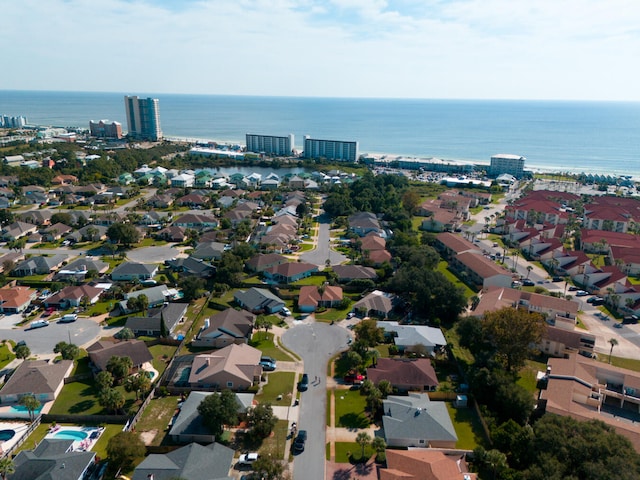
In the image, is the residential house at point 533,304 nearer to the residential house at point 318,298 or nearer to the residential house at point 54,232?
the residential house at point 318,298

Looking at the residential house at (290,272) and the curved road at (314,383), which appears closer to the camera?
the curved road at (314,383)

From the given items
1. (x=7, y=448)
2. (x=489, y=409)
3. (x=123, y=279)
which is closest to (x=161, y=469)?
(x=7, y=448)

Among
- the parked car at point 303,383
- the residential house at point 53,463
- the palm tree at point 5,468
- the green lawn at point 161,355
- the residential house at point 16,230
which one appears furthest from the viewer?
the residential house at point 16,230

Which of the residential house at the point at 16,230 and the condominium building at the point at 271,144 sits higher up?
the condominium building at the point at 271,144

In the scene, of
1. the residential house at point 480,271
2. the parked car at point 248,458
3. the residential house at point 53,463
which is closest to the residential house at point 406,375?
the parked car at point 248,458

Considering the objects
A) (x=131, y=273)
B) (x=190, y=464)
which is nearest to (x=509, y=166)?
(x=131, y=273)

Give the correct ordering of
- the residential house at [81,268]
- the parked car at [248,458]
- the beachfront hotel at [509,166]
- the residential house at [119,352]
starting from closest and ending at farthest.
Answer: the parked car at [248,458] → the residential house at [119,352] → the residential house at [81,268] → the beachfront hotel at [509,166]
